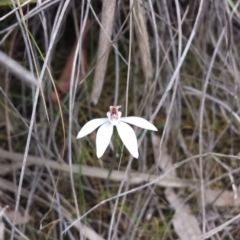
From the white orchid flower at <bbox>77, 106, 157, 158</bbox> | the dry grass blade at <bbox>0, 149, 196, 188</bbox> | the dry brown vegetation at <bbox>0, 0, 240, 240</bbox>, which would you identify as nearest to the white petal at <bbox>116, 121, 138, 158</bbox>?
the white orchid flower at <bbox>77, 106, 157, 158</bbox>

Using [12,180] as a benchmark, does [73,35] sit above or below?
above

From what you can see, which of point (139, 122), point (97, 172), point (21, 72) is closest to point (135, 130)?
point (97, 172)

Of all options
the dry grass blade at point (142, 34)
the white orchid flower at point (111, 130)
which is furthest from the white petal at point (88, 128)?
the dry grass blade at point (142, 34)

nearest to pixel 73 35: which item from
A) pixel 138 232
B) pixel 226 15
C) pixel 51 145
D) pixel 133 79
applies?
pixel 133 79

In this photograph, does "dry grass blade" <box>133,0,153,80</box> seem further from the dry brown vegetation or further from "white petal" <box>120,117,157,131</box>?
"white petal" <box>120,117,157,131</box>

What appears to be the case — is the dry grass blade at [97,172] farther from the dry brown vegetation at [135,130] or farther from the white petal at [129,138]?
the white petal at [129,138]

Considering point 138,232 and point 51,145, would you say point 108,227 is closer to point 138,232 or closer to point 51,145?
point 138,232

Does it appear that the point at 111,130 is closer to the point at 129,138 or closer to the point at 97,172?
the point at 129,138
